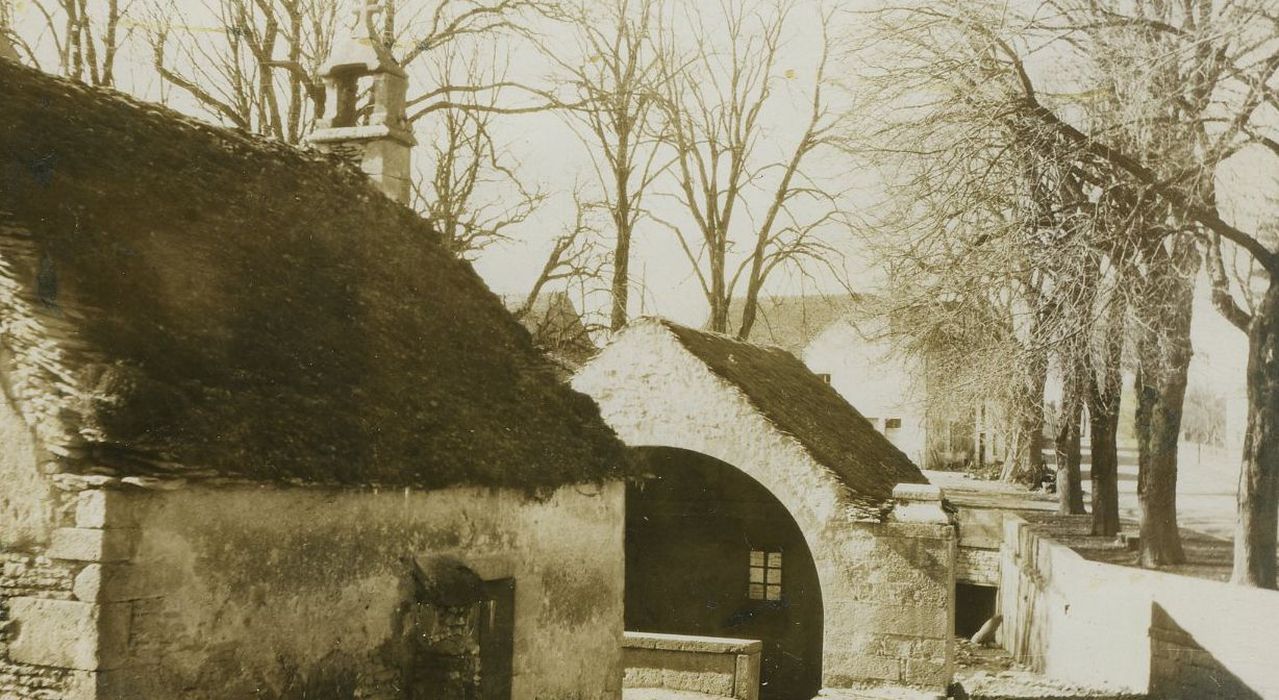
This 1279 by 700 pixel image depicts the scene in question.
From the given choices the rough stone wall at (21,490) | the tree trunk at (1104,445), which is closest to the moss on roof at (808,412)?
the tree trunk at (1104,445)

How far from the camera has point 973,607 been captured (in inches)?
972

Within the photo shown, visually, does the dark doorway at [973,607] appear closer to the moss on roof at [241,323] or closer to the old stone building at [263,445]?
the old stone building at [263,445]

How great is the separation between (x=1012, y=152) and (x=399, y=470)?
8574 mm

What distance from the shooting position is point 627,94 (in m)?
23.8

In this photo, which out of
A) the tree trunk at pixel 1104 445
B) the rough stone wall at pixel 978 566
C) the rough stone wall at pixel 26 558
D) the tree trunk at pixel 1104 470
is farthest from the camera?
the rough stone wall at pixel 978 566

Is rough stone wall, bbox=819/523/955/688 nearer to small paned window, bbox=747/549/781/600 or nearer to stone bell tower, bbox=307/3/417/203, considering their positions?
small paned window, bbox=747/549/781/600

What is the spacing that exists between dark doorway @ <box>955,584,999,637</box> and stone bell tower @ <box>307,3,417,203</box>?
16.2 metres

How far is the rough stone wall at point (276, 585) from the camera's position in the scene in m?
6.32

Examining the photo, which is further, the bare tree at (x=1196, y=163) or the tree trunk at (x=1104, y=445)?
the tree trunk at (x=1104, y=445)

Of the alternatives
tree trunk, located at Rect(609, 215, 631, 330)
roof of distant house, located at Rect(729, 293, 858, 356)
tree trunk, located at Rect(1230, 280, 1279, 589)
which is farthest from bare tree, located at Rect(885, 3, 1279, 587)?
roof of distant house, located at Rect(729, 293, 858, 356)

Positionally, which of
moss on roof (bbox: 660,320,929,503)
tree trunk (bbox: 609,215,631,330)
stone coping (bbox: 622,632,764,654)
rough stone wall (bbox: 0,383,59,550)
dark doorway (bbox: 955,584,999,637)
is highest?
tree trunk (bbox: 609,215,631,330)

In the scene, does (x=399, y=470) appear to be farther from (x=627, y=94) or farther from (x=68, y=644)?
(x=627, y=94)

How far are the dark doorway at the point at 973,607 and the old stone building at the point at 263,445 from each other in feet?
47.4

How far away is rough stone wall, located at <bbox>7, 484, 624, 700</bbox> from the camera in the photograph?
249 inches
